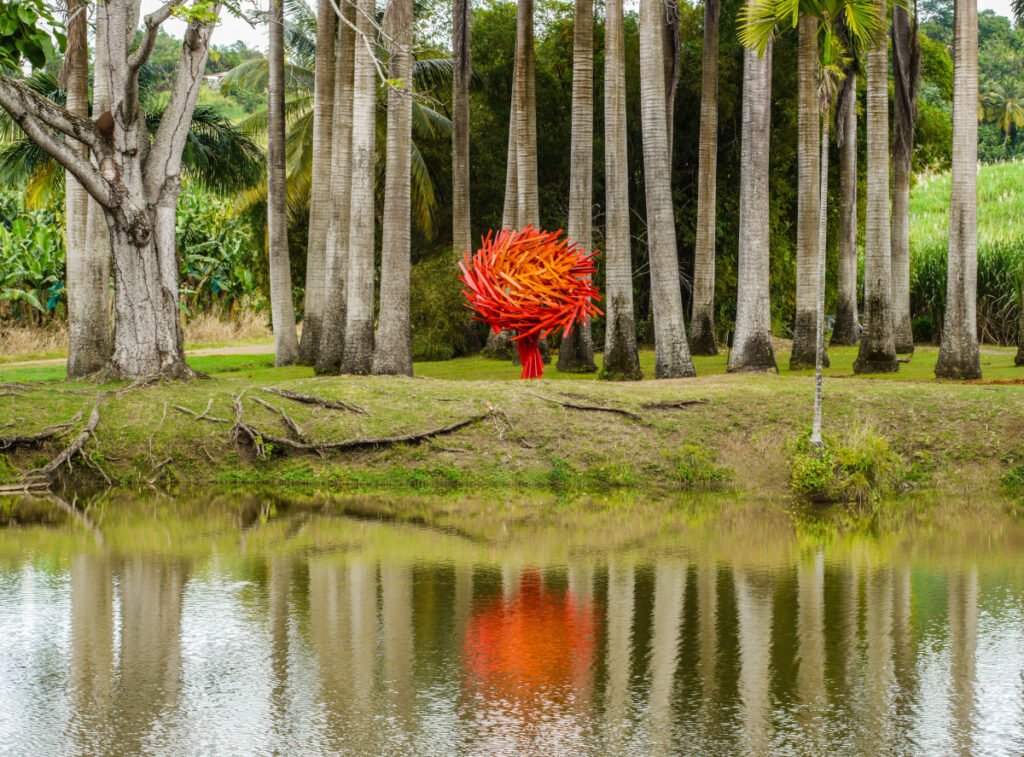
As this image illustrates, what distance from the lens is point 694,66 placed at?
39.9 meters

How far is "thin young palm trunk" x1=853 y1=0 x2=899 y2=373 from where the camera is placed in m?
26.8

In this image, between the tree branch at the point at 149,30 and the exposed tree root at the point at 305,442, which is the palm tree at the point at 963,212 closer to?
the exposed tree root at the point at 305,442

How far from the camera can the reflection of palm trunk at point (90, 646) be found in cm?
898

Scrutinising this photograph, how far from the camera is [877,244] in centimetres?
2806

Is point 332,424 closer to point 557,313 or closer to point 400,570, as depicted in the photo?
point 557,313

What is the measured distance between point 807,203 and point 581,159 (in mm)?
4731

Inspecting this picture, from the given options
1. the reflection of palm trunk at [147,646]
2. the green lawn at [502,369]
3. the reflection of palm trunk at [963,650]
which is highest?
the green lawn at [502,369]

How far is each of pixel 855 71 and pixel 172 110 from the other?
16.8 meters

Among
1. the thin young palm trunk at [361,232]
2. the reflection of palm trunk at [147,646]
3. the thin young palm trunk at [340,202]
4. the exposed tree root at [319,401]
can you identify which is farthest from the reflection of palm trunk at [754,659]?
the thin young palm trunk at [340,202]

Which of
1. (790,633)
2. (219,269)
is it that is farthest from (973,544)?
A: (219,269)

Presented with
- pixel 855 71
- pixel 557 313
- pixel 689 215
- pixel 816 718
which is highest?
pixel 855 71

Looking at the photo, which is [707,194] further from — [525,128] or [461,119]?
[461,119]

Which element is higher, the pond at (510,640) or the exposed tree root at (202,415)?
the exposed tree root at (202,415)

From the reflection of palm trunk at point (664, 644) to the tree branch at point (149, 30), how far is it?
12.8m
